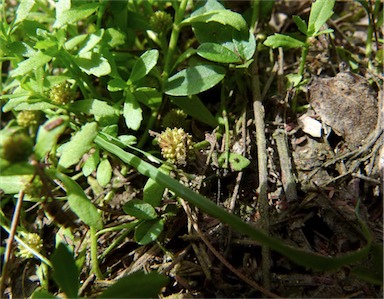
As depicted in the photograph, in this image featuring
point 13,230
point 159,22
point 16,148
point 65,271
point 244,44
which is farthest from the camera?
point 159,22

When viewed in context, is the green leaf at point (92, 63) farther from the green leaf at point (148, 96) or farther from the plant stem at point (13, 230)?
the plant stem at point (13, 230)

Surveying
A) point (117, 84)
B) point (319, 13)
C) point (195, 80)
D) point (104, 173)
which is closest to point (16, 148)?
point (104, 173)

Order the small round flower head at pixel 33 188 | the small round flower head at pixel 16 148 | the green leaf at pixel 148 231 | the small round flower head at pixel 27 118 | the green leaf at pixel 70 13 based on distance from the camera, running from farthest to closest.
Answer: the small round flower head at pixel 27 118 → the green leaf at pixel 70 13 → the green leaf at pixel 148 231 → the small round flower head at pixel 33 188 → the small round flower head at pixel 16 148

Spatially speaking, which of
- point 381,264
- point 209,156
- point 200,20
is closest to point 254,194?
point 209,156

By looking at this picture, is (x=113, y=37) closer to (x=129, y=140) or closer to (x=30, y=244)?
(x=129, y=140)

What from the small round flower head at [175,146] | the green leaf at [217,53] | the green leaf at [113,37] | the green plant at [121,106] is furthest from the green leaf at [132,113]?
the green leaf at [217,53]

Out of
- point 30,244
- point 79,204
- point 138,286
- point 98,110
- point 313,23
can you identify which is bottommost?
point 30,244

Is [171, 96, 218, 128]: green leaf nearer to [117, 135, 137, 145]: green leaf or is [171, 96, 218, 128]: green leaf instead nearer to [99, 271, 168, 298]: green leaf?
[117, 135, 137, 145]: green leaf

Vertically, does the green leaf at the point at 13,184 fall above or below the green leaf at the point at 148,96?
below
